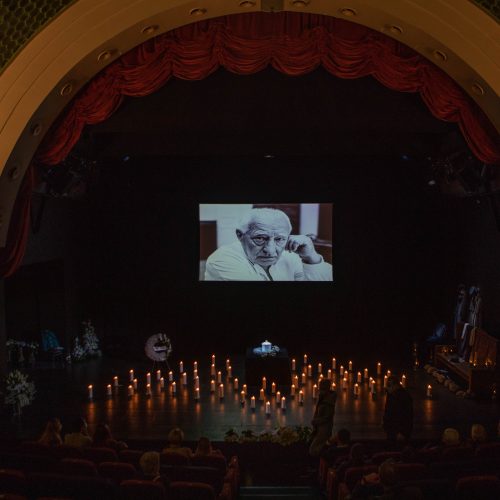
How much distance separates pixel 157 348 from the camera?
40.0 ft

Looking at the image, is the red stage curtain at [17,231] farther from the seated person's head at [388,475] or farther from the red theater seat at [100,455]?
the seated person's head at [388,475]

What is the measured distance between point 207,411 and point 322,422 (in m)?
3.02

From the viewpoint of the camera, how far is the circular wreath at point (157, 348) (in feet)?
39.9

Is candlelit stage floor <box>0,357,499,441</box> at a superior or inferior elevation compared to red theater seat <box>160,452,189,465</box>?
inferior

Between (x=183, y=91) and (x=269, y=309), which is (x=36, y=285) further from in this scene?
(x=183, y=91)

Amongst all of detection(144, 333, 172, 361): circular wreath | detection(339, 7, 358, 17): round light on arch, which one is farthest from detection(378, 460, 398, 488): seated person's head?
detection(144, 333, 172, 361): circular wreath

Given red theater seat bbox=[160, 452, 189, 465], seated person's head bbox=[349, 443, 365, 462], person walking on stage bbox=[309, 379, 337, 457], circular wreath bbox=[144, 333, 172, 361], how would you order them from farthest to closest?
circular wreath bbox=[144, 333, 172, 361], person walking on stage bbox=[309, 379, 337, 457], red theater seat bbox=[160, 452, 189, 465], seated person's head bbox=[349, 443, 365, 462]

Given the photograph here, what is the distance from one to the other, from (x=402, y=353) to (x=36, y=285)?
7.64 meters

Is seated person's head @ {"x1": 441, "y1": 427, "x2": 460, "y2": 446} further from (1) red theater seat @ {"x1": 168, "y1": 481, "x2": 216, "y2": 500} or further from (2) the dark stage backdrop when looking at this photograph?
(2) the dark stage backdrop

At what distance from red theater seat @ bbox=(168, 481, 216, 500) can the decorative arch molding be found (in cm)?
386

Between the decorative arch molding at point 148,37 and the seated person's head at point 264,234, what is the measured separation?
6460mm

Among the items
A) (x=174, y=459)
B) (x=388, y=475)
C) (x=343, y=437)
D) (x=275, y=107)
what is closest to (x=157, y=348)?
(x=275, y=107)

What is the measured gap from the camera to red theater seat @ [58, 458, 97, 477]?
16.1 ft

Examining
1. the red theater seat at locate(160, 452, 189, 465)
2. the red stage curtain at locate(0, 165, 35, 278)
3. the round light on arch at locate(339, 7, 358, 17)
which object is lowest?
the red theater seat at locate(160, 452, 189, 465)
